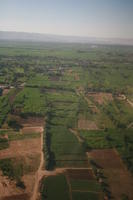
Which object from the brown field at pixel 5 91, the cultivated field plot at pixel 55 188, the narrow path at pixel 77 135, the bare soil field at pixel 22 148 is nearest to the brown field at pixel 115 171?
the narrow path at pixel 77 135

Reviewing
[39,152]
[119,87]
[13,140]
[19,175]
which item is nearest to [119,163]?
[39,152]

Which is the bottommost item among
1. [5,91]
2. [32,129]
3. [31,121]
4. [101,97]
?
[32,129]

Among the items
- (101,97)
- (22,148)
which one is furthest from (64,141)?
(101,97)

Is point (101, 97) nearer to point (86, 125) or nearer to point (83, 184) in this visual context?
point (86, 125)

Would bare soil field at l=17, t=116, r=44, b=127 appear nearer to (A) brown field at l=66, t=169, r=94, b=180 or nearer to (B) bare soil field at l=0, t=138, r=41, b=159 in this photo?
(B) bare soil field at l=0, t=138, r=41, b=159

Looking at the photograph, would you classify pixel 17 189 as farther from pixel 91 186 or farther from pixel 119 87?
pixel 119 87

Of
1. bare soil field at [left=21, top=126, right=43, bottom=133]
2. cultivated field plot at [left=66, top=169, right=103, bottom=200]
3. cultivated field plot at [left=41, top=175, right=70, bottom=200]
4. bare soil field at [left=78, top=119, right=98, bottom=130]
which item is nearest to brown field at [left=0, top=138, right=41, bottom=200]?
cultivated field plot at [left=41, top=175, right=70, bottom=200]

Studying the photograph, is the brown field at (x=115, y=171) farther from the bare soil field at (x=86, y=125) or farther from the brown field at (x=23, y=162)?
the brown field at (x=23, y=162)
